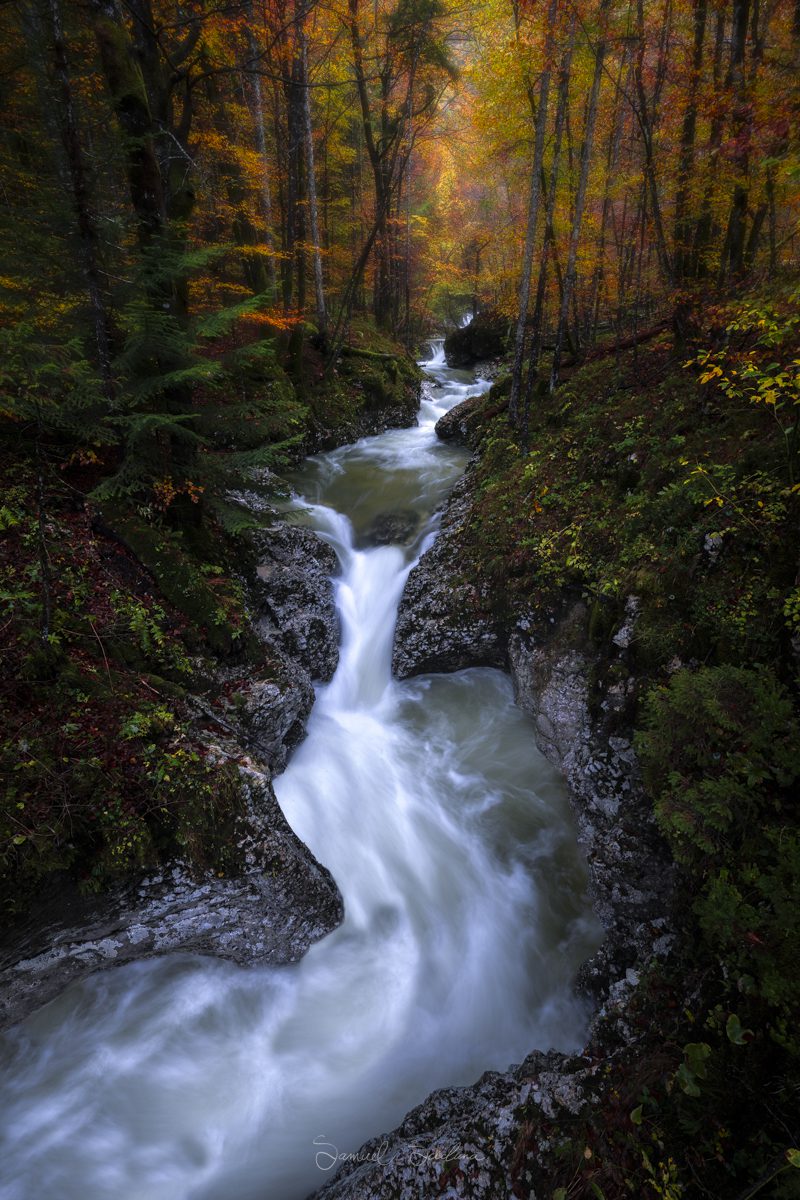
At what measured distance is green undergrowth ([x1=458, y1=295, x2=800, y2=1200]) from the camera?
2561 mm

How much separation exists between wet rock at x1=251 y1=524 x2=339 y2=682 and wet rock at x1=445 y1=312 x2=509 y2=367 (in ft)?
60.5

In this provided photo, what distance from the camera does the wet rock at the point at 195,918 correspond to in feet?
11.1

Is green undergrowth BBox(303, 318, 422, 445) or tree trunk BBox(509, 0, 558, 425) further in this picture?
green undergrowth BBox(303, 318, 422, 445)

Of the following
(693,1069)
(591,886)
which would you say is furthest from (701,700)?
(591,886)

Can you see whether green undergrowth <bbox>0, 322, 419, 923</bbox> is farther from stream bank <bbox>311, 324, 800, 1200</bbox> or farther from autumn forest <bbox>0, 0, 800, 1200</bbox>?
stream bank <bbox>311, 324, 800, 1200</bbox>

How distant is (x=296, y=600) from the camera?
7691mm

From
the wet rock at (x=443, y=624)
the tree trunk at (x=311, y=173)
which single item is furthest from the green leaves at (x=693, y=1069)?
the tree trunk at (x=311, y=173)

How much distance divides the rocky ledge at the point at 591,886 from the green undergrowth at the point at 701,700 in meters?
0.10

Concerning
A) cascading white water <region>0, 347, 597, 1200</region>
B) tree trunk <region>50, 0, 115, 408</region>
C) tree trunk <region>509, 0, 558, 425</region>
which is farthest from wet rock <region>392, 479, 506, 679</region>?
tree trunk <region>50, 0, 115, 408</region>

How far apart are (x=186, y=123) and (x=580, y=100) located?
7.91 m

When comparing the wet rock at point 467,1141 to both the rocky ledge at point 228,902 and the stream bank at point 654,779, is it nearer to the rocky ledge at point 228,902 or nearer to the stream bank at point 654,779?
the stream bank at point 654,779

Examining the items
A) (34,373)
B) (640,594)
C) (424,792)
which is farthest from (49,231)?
(424,792)

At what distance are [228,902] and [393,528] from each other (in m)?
7.03

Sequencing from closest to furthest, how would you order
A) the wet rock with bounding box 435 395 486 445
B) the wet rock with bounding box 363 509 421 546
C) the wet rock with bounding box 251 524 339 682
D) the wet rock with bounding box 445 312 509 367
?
1. the wet rock with bounding box 251 524 339 682
2. the wet rock with bounding box 363 509 421 546
3. the wet rock with bounding box 435 395 486 445
4. the wet rock with bounding box 445 312 509 367
